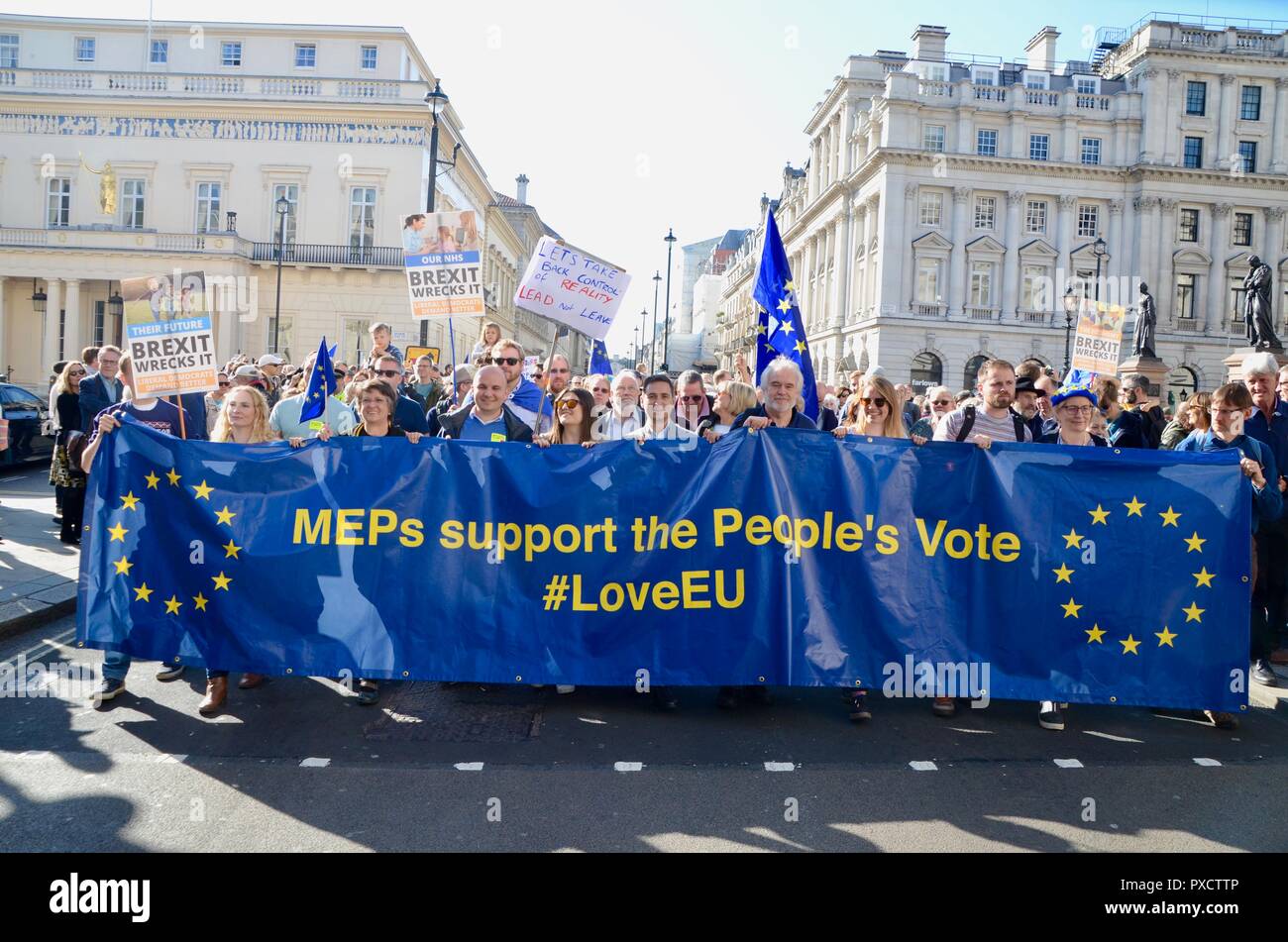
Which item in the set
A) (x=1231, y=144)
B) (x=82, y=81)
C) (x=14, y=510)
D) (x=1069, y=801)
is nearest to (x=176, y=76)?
(x=82, y=81)

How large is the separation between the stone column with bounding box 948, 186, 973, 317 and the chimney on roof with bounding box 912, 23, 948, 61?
964cm

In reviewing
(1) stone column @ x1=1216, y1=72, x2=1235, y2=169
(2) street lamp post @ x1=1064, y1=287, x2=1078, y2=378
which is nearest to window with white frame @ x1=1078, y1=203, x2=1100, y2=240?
(1) stone column @ x1=1216, y1=72, x2=1235, y2=169

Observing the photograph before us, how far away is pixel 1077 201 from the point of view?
58.3 m

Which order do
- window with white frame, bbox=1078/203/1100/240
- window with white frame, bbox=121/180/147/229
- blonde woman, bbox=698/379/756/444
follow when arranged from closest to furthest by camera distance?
blonde woman, bbox=698/379/756/444, window with white frame, bbox=121/180/147/229, window with white frame, bbox=1078/203/1100/240

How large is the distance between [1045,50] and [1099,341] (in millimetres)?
61224

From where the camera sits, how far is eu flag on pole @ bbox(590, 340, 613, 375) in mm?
11523

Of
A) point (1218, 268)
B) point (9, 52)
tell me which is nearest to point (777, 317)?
point (9, 52)

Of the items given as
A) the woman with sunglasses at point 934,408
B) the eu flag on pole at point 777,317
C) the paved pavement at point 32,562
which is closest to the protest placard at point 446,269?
the eu flag on pole at point 777,317

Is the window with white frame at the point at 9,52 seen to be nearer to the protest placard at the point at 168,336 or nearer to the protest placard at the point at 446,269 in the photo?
the protest placard at the point at 446,269

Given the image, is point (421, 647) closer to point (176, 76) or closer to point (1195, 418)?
point (1195, 418)

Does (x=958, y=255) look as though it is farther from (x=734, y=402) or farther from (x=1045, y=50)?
(x=734, y=402)

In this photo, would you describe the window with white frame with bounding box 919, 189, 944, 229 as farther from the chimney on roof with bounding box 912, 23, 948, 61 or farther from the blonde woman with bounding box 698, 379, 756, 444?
the blonde woman with bounding box 698, 379, 756, 444
